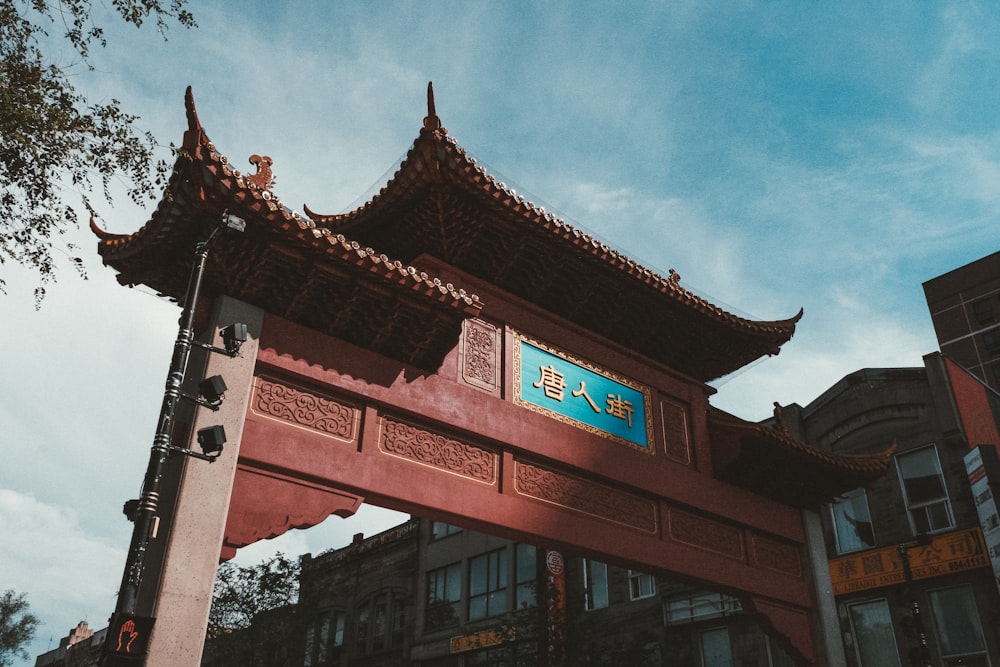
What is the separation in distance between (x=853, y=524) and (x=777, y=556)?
7107 mm

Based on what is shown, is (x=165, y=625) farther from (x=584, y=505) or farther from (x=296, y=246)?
(x=584, y=505)

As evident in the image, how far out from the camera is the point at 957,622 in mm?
14641

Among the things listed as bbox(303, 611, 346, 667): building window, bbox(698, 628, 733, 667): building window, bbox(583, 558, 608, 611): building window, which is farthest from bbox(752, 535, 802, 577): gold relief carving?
bbox(303, 611, 346, 667): building window

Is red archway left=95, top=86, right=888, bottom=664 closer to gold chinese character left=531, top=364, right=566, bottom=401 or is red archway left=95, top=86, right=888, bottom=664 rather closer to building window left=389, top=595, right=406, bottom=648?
gold chinese character left=531, top=364, right=566, bottom=401

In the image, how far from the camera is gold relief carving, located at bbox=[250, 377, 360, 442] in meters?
7.00

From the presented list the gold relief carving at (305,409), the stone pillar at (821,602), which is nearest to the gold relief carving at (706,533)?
the stone pillar at (821,602)

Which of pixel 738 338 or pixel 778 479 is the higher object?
pixel 738 338

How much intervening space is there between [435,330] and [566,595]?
48.8ft

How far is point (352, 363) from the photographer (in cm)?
761

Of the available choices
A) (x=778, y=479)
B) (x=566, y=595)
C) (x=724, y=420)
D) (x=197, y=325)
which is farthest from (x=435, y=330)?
(x=566, y=595)

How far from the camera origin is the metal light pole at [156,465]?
5336 mm

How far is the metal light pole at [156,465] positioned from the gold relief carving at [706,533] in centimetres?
594

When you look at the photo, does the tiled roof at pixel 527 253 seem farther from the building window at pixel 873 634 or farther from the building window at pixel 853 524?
the building window at pixel 873 634

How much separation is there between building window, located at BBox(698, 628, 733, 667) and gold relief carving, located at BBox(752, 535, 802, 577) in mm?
7277
